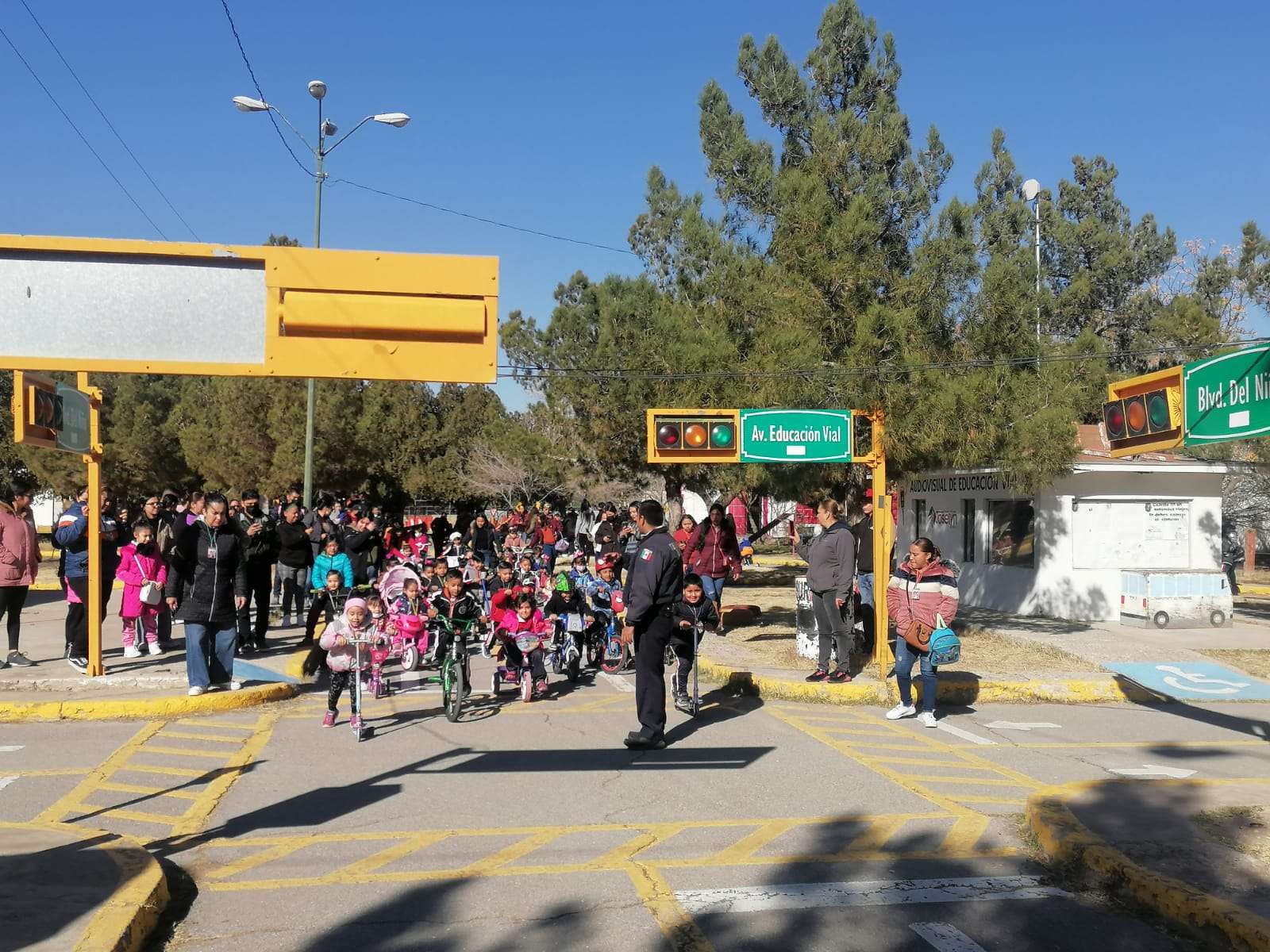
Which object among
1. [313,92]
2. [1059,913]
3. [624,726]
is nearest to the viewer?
[1059,913]

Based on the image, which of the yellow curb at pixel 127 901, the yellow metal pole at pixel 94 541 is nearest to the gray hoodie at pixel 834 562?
the yellow metal pole at pixel 94 541

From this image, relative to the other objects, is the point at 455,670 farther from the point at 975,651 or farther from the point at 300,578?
the point at 300,578

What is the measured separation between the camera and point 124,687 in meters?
10.8

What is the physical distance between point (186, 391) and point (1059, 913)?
5125cm

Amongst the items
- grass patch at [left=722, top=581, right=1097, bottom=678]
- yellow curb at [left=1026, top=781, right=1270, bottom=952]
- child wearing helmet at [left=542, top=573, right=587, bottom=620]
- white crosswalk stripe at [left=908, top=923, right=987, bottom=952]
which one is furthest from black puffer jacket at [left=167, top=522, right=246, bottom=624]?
white crosswalk stripe at [left=908, top=923, right=987, bottom=952]

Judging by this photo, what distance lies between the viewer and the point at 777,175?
1569cm

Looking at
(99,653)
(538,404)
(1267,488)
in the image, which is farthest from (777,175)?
(1267,488)

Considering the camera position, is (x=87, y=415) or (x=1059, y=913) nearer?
(x=1059, y=913)

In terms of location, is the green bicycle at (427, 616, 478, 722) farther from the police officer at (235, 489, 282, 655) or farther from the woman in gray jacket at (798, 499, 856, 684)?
the police officer at (235, 489, 282, 655)

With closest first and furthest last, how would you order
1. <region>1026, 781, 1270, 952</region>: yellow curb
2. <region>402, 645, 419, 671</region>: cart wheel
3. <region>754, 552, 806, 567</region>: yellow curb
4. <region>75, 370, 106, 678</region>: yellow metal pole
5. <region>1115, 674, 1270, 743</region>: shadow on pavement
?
<region>1026, 781, 1270, 952</region>: yellow curb → <region>1115, 674, 1270, 743</region>: shadow on pavement → <region>402, 645, 419, 671</region>: cart wheel → <region>75, 370, 106, 678</region>: yellow metal pole → <region>754, 552, 806, 567</region>: yellow curb

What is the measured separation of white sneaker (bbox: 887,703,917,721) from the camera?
1040 cm

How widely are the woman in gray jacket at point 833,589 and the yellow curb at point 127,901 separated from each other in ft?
24.0

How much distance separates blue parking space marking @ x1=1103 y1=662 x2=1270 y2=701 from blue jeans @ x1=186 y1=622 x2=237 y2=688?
907 cm

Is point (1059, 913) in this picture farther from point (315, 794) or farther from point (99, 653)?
point (99, 653)
